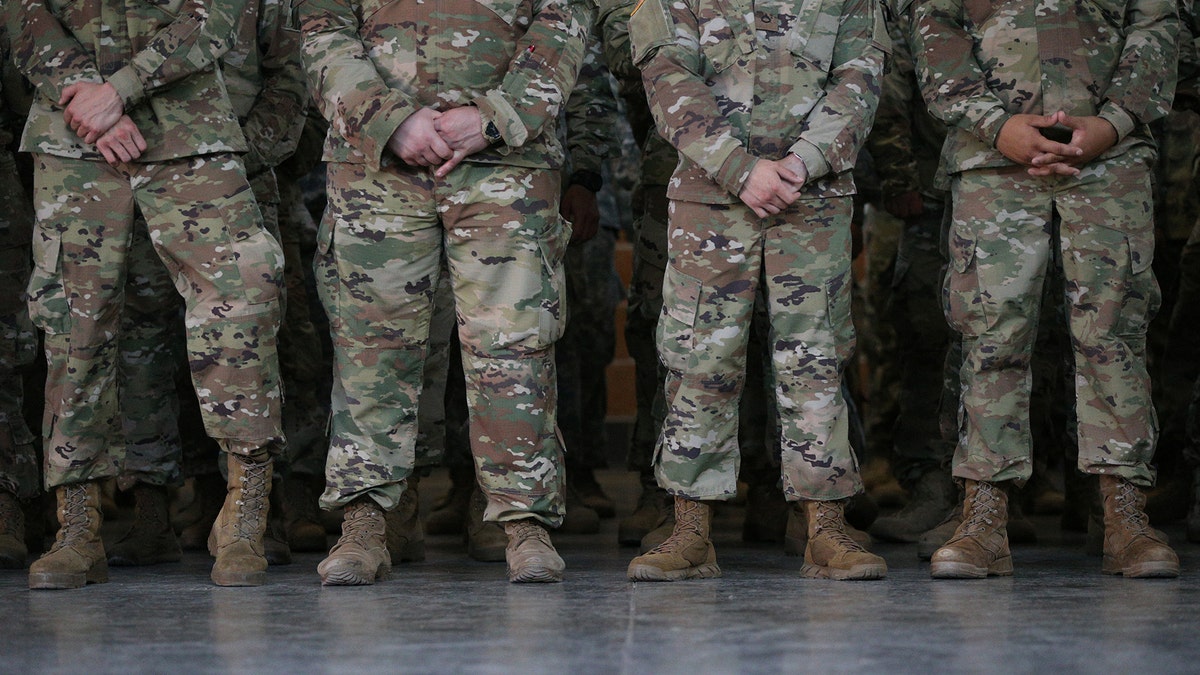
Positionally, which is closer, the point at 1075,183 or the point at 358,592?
the point at 358,592

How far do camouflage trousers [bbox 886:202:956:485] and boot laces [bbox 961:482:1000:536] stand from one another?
0.99 meters

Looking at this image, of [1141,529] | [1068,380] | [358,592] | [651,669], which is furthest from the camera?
[1068,380]

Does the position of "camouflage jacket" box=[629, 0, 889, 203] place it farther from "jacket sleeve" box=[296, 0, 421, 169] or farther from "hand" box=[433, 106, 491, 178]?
"jacket sleeve" box=[296, 0, 421, 169]

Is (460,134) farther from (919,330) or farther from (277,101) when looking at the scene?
(919,330)

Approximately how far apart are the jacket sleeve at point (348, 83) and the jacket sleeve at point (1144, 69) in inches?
67.1

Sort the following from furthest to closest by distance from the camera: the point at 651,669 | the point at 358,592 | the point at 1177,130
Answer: the point at 1177,130, the point at 358,592, the point at 651,669

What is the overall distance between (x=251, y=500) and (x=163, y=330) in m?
0.66

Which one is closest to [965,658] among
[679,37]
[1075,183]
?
[1075,183]

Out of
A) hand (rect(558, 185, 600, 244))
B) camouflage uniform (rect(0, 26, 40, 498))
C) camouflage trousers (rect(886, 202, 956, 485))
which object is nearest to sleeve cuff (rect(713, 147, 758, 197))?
hand (rect(558, 185, 600, 244))

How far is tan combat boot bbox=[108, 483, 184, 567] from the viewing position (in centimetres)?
399

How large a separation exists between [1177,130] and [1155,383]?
891 mm

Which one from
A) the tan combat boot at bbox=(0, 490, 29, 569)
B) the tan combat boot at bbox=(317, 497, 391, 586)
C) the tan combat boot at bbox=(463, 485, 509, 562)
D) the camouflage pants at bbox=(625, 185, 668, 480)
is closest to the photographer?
the tan combat boot at bbox=(317, 497, 391, 586)

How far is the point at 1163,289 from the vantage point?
523 centimetres

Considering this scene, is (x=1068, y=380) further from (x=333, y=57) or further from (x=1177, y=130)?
(x=333, y=57)
